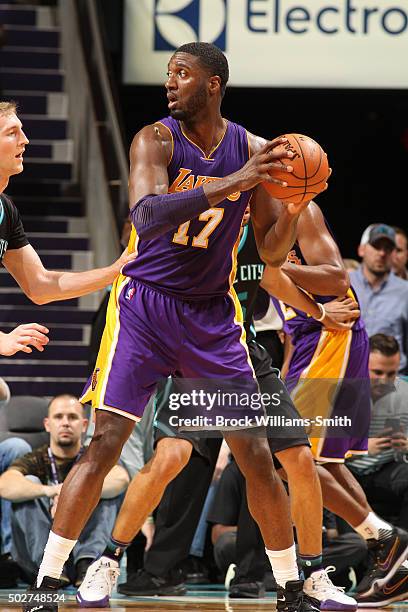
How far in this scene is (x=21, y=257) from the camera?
5.14 m

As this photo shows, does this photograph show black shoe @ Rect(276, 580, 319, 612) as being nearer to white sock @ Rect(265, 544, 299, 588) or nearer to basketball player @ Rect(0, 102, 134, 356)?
white sock @ Rect(265, 544, 299, 588)

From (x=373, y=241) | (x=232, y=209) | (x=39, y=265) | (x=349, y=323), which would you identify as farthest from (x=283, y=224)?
(x=373, y=241)

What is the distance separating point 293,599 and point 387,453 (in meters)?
1.92

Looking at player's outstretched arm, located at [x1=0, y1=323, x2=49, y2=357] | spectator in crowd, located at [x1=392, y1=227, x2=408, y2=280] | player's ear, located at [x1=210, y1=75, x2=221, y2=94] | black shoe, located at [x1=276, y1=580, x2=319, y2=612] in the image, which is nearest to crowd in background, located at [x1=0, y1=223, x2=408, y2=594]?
black shoe, located at [x1=276, y1=580, x2=319, y2=612]

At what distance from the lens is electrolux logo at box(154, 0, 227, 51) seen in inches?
445

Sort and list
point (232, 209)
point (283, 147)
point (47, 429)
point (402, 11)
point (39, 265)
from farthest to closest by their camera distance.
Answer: point (402, 11), point (47, 429), point (39, 265), point (232, 209), point (283, 147)

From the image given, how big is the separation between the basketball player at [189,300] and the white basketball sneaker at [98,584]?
88cm

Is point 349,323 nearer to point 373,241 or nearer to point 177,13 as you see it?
point 373,241

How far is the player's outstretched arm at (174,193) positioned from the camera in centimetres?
439

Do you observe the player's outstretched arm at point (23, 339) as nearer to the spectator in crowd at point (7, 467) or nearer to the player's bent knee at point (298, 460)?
the player's bent knee at point (298, 460)

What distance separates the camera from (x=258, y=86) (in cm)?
1156

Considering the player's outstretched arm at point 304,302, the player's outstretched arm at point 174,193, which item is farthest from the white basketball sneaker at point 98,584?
the player's outstretched arm at point 174,193

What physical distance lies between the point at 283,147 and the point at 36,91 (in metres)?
7.88

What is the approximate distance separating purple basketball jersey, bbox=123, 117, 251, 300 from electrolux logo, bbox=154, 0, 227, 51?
6.64 meters
